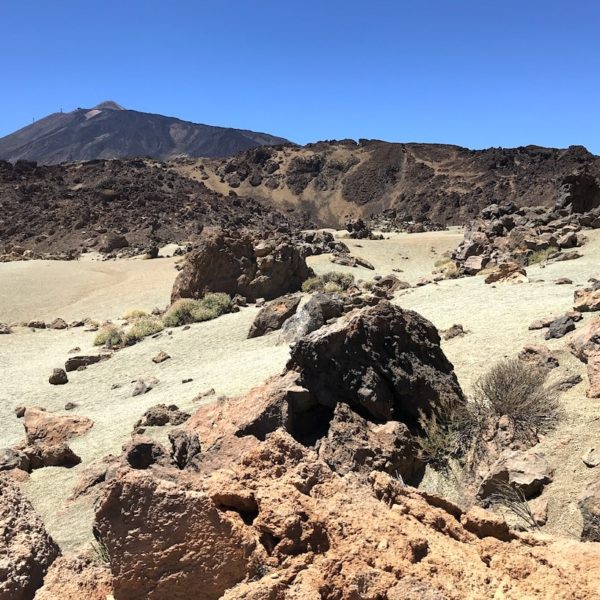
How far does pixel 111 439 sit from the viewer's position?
760 centimetres

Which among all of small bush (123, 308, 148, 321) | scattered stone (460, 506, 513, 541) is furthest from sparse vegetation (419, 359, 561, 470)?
small bush (123, 308, 148, 321)

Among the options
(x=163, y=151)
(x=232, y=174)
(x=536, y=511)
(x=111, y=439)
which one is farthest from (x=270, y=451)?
(x=163, y=151)

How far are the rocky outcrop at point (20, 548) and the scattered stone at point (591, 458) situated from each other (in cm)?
352

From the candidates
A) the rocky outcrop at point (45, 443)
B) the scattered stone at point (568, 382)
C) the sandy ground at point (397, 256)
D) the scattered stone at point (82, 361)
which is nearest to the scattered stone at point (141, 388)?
the rocky outcrop at point (45, 443)

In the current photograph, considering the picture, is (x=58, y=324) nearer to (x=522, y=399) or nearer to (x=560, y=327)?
(x=560, y=327)

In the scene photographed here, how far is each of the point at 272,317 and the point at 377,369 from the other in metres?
6.64

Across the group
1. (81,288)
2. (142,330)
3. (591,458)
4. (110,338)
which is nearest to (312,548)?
(591,458)

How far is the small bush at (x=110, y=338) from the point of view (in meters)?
14.4

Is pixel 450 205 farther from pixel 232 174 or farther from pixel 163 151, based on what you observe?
pixel 163 151

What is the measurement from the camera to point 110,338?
14.5 metres

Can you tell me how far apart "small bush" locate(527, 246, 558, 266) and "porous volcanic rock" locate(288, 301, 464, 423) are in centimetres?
1201

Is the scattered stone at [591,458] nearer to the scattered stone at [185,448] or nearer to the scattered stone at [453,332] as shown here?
the scattered stone at [185,448]

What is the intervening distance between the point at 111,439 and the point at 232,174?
231ft

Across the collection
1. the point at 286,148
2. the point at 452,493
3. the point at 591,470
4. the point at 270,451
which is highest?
Answer: the point at 286,148
